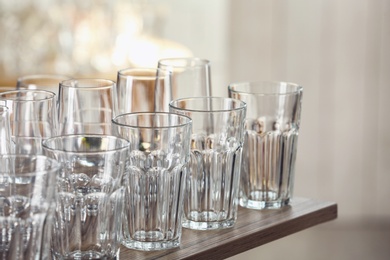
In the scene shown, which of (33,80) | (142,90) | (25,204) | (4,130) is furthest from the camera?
(33,80)

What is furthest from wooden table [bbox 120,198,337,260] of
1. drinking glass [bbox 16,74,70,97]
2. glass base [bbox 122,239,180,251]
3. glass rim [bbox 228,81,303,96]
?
drinking glass [bbox 16,74,70,97]

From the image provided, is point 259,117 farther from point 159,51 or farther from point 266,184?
point 159,51

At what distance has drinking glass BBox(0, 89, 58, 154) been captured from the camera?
38.9 inches

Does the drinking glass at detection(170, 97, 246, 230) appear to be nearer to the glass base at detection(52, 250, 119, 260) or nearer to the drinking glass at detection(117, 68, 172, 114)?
the drinking glass at detection(117, 68, 172, 114)

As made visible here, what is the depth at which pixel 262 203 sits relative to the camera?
110 centimetres

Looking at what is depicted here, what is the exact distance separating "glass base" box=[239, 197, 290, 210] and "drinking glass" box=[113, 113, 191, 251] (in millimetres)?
183

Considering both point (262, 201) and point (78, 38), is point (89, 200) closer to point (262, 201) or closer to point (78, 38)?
point (262, 201)

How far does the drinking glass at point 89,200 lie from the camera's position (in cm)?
84

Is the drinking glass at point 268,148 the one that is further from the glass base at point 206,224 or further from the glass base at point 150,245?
the glass base at point 150,245

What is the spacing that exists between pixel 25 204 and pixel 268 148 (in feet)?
1.39

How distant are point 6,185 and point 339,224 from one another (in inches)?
114

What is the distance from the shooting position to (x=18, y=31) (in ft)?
9.80

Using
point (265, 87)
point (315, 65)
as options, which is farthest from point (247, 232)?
point (315, 65)

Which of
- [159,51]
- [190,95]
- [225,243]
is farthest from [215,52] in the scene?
[225,243]
